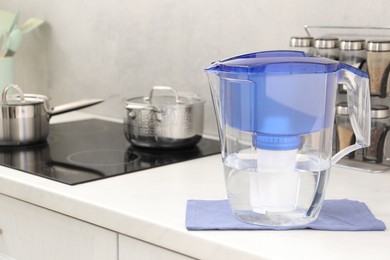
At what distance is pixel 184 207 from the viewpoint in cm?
123

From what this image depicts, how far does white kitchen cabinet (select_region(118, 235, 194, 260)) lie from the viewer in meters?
1.14

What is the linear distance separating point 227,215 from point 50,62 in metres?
1.41

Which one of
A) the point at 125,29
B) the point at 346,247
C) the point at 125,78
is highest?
the point at 125,29

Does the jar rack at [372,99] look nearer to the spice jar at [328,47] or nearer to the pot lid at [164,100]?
the spice jar at [328,47]

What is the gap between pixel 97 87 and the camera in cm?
226

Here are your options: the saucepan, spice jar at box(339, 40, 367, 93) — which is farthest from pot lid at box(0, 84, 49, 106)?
spice jar at box(339, 40, 367, 93)

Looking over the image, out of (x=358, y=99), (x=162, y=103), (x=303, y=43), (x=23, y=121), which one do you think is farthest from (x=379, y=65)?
(x=23, y=121)

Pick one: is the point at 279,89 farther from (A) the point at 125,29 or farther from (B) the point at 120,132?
(A) the point at 125,29

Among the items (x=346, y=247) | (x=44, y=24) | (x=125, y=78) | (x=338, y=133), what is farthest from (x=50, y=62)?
(x=346, y=247)

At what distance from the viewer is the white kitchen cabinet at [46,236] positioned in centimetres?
127

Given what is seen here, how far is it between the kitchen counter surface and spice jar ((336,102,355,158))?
2.4 inches

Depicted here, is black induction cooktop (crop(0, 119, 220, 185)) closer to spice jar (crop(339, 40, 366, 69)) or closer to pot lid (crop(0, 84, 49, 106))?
pot lid (crop(0, 84, 49, 106))

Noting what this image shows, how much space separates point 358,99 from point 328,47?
15.5 inches

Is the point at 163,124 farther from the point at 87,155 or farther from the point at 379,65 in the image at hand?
the point at 379,65
